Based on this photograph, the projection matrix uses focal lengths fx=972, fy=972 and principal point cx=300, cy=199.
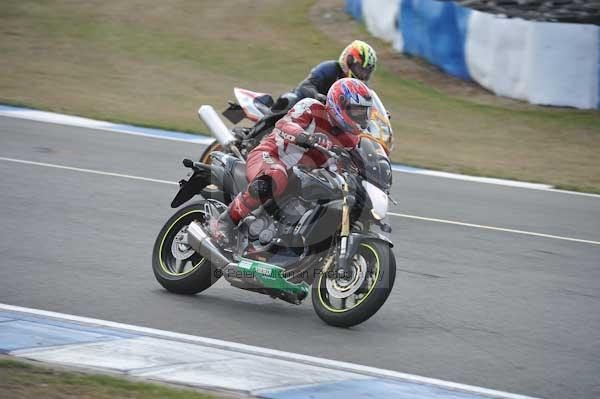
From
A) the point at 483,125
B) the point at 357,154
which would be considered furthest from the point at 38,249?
the point at 483,125

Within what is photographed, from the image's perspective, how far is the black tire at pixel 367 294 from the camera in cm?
612

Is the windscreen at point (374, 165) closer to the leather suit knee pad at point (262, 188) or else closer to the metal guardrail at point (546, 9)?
the leather suit knee pad at point (262, 188)

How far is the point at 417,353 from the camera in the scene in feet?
20.0

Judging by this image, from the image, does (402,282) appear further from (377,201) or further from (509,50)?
(509,50)

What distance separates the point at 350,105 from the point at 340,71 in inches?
142

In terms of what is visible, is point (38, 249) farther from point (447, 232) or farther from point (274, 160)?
point (447, 232)

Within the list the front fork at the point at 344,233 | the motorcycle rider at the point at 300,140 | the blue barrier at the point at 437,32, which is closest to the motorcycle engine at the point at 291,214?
the motorcycle rider at the point at 300,140

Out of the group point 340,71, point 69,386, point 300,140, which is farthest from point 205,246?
point 340,71

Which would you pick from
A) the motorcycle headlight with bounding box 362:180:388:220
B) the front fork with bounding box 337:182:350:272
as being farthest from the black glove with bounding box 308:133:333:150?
the motorcycle headlight with bounding box 362:180:388:220

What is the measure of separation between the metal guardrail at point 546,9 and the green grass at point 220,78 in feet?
5.80

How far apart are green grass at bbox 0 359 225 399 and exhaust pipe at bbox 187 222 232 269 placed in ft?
5.96

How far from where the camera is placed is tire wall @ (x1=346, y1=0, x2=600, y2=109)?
55.2 ft

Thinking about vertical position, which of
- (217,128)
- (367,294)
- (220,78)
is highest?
(217,128)

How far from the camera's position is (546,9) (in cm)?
1883
